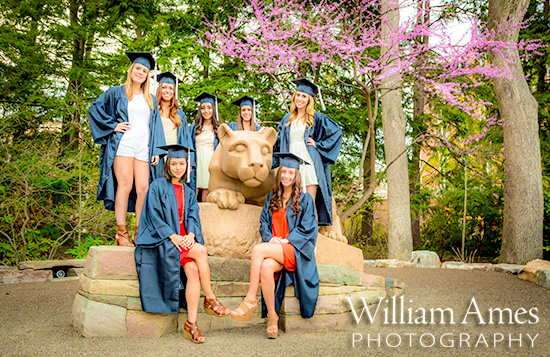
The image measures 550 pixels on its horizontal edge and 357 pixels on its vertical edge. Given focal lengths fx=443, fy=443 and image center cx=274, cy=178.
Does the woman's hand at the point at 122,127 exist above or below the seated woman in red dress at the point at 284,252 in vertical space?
above

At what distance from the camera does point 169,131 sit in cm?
447

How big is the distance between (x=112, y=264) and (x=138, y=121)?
4.49 ft

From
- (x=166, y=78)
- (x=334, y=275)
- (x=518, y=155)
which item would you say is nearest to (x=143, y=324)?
(x=334, y=275)

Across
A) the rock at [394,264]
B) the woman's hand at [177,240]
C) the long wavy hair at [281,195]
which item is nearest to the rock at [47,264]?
the woman's hand at [177,240]

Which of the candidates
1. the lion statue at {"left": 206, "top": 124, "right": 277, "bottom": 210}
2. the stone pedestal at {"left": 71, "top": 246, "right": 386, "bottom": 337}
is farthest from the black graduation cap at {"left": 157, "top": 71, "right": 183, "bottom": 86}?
the stone pedestal at {"left": 71, "top": 246, "right": 386, "bottom": 337}

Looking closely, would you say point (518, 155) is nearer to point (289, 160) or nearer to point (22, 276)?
point (289, 160)

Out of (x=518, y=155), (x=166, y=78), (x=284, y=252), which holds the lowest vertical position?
(x=284, y=252)

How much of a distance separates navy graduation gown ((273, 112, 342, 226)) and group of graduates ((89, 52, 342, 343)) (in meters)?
0.01

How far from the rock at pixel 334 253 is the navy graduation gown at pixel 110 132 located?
5.82 feet

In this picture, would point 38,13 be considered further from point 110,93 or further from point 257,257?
point 257,257

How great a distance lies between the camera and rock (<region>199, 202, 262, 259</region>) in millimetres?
4000

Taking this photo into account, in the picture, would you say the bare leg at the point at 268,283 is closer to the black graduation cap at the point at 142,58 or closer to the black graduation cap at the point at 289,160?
the black graduation cap at the point at 289,160

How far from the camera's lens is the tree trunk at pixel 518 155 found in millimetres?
7848

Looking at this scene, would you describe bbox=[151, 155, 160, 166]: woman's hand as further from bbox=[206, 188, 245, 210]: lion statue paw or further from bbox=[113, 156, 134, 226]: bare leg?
bbox=[206, 188, 245, 210]: lion statue paw
